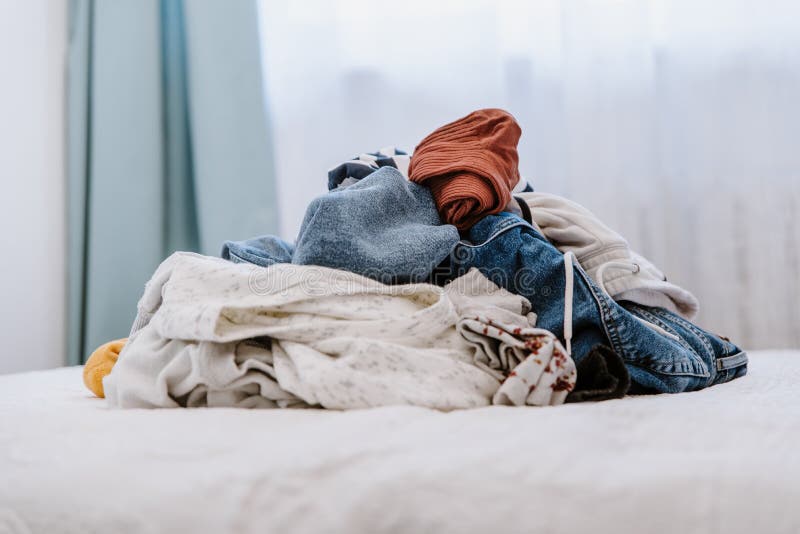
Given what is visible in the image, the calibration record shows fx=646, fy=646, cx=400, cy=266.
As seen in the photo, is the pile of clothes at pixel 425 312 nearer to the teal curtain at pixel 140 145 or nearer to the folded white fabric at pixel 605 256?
the folded white fabric at pixel 605 256

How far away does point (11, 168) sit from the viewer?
61.4 inches

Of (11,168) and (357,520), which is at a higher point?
(11,168)

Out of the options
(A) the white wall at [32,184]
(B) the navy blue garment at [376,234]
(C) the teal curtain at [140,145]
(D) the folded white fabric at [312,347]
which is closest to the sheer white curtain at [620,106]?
(C) the teal curtain at [140,145]

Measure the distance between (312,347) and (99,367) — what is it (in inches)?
12.8

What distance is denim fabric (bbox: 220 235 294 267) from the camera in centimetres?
80

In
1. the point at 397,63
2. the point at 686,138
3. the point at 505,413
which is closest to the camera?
the point at 505,413

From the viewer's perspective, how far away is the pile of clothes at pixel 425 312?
1.94 ft

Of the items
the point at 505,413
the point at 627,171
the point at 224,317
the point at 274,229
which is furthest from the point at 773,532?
the point at 274,229

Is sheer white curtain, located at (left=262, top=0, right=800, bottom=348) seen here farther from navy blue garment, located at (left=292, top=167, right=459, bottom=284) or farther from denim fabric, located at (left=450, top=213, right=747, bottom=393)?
navy blue garment, located at (left=292, top=167, right=459, bottom=284)

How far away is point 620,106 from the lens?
1.50 meters

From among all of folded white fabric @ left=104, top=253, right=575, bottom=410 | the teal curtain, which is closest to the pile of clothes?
folded white fabric @ left=104, top=253, right=575, bottom=410

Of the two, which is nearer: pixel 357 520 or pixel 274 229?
pixel 357 520

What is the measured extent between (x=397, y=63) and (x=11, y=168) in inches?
38.4

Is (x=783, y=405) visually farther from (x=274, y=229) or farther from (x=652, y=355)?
(x=274, y=229)
